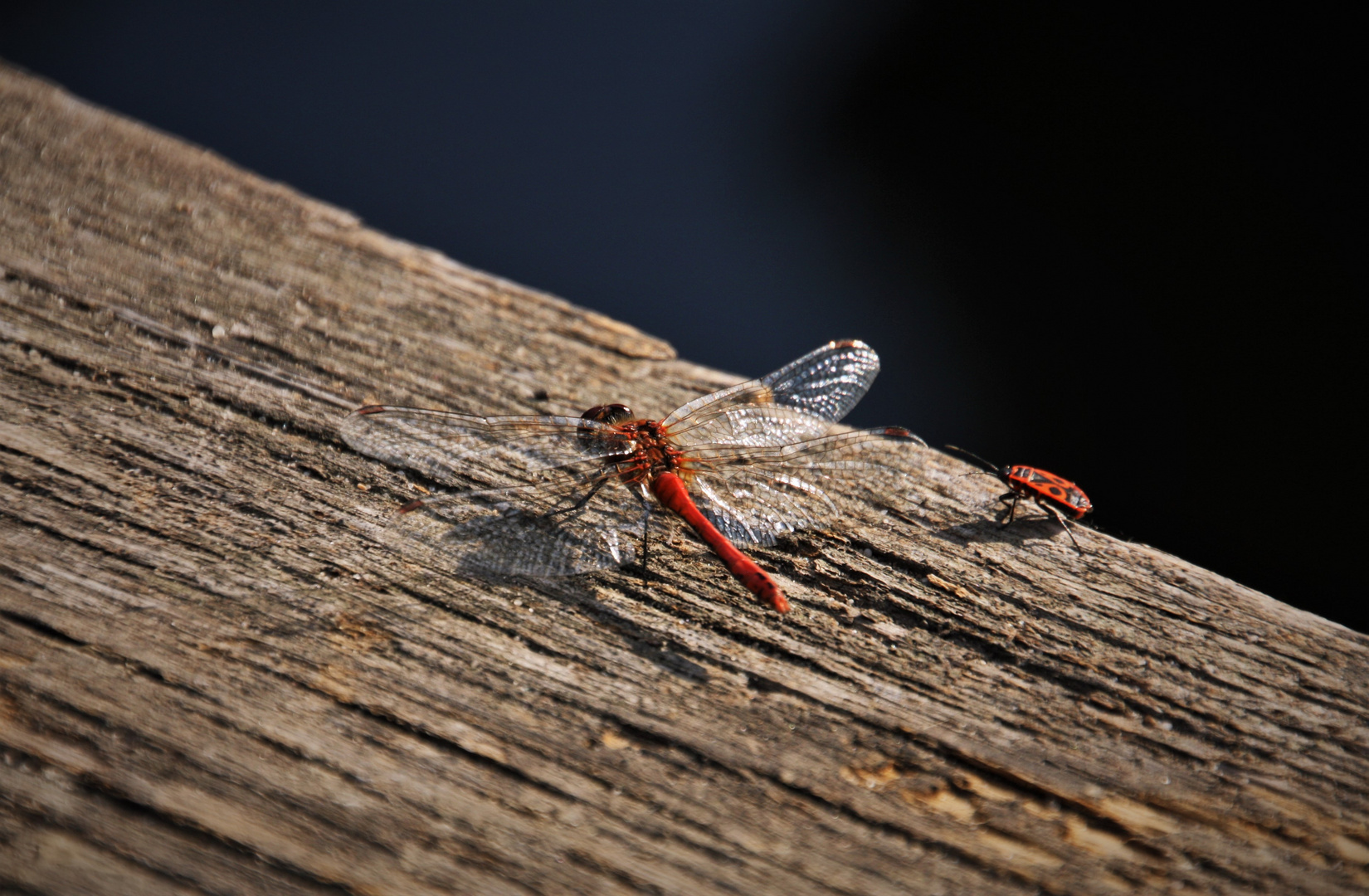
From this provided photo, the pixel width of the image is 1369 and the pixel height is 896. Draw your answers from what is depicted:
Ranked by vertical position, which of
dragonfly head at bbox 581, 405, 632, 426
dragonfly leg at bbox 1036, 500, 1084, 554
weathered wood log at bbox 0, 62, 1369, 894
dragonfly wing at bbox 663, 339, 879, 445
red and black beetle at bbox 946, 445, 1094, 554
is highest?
dragonfly wing at bbox 663, 339, 879, 445

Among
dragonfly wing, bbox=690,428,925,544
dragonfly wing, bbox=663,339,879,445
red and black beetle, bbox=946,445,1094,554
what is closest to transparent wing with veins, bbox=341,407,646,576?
dragonfly wing, bbox=690,428,925,544

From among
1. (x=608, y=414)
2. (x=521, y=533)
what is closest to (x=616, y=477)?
(x=608, y=414)

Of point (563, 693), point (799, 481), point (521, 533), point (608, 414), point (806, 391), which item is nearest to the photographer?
point (563, 693)

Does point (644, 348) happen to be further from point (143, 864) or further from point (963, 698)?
point (143, 864)

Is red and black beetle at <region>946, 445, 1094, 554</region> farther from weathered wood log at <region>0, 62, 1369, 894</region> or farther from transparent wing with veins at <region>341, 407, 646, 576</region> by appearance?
transparent wing with veins at <region>341, 407, 646, 576</region>

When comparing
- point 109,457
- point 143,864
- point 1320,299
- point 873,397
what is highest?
point 1320,299

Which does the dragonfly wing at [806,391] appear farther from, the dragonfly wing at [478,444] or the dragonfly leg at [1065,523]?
the dragonfly leg at [1065,523]

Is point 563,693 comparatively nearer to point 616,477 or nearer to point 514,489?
point 514,489

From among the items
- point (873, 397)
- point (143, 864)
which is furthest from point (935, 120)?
point (143, 864)
